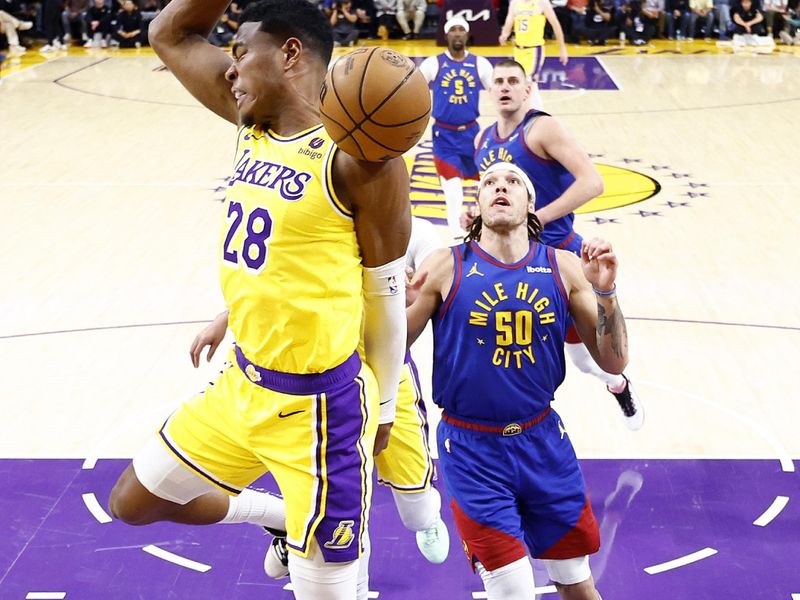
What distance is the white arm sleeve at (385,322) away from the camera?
3.38 metres

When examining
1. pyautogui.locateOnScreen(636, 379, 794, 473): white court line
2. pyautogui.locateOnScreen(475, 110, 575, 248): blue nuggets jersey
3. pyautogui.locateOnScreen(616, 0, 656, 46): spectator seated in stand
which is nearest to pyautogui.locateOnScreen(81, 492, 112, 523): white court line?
pyautogui.locateOnScreen(475, 110, 575, 248): blue nuggets jersey

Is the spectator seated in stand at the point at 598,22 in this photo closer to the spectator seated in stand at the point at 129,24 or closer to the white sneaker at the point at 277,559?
the spectator seated in stand at the point at 129,24

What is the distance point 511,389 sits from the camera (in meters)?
4.03

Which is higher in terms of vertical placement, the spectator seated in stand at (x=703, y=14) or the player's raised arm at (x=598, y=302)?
the player's raised arm at (x=598, y=302)

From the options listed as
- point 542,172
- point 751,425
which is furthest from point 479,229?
point 751,425

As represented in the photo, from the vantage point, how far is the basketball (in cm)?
299

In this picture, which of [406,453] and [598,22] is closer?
[406,453]

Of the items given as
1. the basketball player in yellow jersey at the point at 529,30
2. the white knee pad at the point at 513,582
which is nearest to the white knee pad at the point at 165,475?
the white knee pad at the point at 513,582

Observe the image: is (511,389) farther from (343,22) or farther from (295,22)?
(343,22)

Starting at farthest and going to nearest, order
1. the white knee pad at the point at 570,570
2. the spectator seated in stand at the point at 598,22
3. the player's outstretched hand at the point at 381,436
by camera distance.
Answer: the spectator seated in stand at the point at 598,22
the white knee pad at the point at 570,570
the player's outstretched hand at the point at 381,436

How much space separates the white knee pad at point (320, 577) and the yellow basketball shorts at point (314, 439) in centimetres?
3

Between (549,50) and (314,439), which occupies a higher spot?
(314,439)

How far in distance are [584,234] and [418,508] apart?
5657 mm

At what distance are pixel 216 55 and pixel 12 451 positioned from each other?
9.93ft
